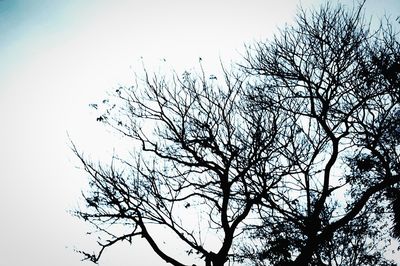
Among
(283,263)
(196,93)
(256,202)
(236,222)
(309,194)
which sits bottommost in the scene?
(283,263)

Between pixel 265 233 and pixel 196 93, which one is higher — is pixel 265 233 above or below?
below

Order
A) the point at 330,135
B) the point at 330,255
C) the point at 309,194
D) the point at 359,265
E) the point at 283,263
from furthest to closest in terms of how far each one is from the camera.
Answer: the point at 359,265 → the point at 330,255 → the point at 309,194 → the point at 330,135 → the point at 283,263

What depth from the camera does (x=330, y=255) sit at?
1283cm

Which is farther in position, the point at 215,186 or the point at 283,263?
the point at 215,186

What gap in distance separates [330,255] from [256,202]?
787cm

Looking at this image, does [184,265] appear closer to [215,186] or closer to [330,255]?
[215,186]

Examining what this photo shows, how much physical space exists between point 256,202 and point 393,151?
15.9 ft

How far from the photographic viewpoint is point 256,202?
7719 mm

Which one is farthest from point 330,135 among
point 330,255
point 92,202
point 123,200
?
point 330,255

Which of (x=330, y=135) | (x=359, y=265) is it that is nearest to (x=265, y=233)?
(x=330, y=135)

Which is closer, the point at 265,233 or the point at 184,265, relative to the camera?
the point at 184,265

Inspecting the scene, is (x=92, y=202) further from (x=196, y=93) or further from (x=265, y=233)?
(x=265, y=233)

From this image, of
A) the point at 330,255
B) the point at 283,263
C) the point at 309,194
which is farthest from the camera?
the point at 330,255

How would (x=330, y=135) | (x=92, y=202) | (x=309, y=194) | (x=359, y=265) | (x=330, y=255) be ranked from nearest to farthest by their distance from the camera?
(x=330, y=135)
(x=92, y=202)
(x=309, y=194)
(x=330, y=255)
(x=359, y=265)
